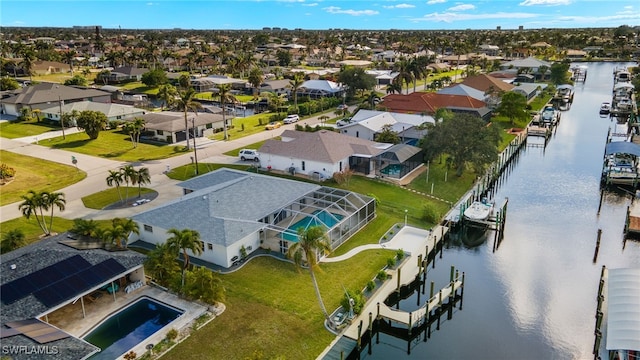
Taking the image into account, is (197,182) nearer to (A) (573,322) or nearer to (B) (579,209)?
(A) (573,322)

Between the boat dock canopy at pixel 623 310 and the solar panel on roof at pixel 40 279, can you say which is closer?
the boat dock canopy at pixel 623 310

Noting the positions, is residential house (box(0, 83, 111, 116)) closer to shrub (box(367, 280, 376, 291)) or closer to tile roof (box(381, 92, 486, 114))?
tile roof (box(381, 92, 486, 114))

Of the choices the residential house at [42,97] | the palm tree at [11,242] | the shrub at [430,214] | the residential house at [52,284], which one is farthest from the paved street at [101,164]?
the shrub at [430,214]

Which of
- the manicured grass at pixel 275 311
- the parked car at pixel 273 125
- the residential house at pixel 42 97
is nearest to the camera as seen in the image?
the manicured grass at pixel 275 311

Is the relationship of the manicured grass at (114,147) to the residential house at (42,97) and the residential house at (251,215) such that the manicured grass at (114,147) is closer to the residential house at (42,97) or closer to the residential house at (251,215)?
the residential house at (42,97)

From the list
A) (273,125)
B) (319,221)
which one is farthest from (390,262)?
(273,125)

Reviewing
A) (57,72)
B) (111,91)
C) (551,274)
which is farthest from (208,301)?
(57,72)

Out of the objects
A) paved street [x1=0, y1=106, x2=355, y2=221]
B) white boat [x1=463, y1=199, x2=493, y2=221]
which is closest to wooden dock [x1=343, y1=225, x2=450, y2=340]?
white boat [x1=463, y1=199, x2=493, y2=221]
